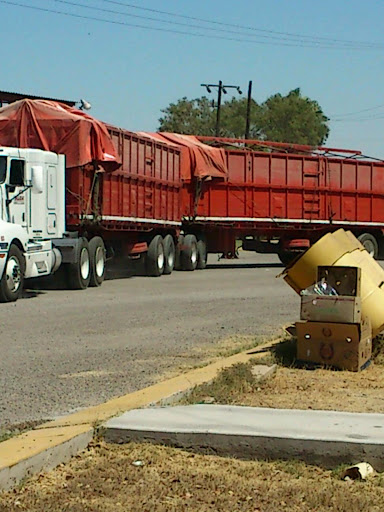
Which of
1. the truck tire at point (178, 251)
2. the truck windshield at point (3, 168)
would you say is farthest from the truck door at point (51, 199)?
the truck tire at point (178, 251)

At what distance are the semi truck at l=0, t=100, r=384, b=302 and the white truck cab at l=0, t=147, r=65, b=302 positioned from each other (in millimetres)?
26

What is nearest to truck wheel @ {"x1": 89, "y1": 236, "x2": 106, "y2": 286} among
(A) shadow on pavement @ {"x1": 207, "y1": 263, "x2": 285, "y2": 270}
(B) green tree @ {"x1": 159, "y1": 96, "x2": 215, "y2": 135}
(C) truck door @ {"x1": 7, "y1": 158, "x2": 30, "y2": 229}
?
(C) truck door @ {"x1": 7, "y1": 158, "x2": 30, "y2": 229}

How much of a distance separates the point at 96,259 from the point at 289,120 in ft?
291

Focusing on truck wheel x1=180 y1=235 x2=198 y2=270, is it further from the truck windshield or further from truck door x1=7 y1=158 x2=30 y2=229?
the truck windshield

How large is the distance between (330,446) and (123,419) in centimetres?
153

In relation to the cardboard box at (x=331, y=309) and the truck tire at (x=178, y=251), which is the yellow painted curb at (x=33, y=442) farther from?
the truck tire at (x=178, y=251)

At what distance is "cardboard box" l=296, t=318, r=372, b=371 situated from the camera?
9.71 meters

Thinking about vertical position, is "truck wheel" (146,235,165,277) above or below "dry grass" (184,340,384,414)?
above

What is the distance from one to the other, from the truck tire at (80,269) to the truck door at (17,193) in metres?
2.03

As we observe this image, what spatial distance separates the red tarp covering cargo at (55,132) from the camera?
70.5 ft

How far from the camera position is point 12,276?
18.1 metres

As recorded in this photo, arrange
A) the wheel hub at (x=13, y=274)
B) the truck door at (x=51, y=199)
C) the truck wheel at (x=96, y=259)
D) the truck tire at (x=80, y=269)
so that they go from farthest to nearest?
the truck wheel at (x=96, y=259) → the truck tire at (x=80, y=269) → the truck door at (x=51, y=199) → the wheel hub at (x=13, y=274)

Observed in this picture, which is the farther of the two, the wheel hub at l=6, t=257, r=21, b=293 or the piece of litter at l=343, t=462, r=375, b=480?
the wheel hub at l=6, t=257, r=21, b=293

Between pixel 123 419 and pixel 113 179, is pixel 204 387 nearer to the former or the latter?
pixel 123 419
